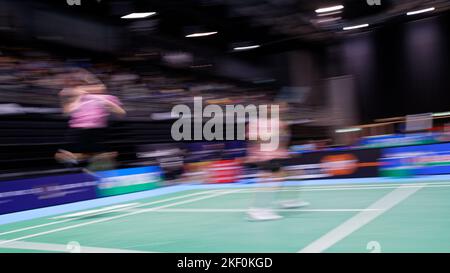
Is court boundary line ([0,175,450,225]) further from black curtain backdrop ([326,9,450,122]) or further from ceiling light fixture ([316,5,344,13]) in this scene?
black curtain backdrop ([326,9,450,122])

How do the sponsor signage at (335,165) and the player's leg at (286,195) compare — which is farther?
the sponsor signage at (335,165)

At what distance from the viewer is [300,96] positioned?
25.0 m

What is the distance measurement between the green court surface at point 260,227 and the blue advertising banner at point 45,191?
922 millimetres

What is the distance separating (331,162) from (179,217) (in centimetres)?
519

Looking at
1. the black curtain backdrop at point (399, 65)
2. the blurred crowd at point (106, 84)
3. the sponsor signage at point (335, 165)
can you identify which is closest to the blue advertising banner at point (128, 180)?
the blurred crowd at point (106, 84)

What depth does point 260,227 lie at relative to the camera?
15.2 feet

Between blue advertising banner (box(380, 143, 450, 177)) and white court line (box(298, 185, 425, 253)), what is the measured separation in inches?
72.3

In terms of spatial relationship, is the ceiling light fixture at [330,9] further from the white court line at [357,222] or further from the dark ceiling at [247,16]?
the white court line at [357,222]

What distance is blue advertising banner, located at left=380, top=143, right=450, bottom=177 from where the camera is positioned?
874 centimetres

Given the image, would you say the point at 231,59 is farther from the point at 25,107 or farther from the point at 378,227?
the point at 378,227

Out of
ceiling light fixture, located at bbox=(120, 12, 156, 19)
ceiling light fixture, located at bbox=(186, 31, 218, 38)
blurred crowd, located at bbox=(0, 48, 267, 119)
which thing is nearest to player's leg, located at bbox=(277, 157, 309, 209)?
blurred crowd, located at bbox=(0, 48, 267, 119)

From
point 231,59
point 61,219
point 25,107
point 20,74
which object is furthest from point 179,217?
point 231,59

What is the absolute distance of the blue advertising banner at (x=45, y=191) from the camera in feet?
23.2

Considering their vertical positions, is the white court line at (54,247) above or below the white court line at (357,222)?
→ below
